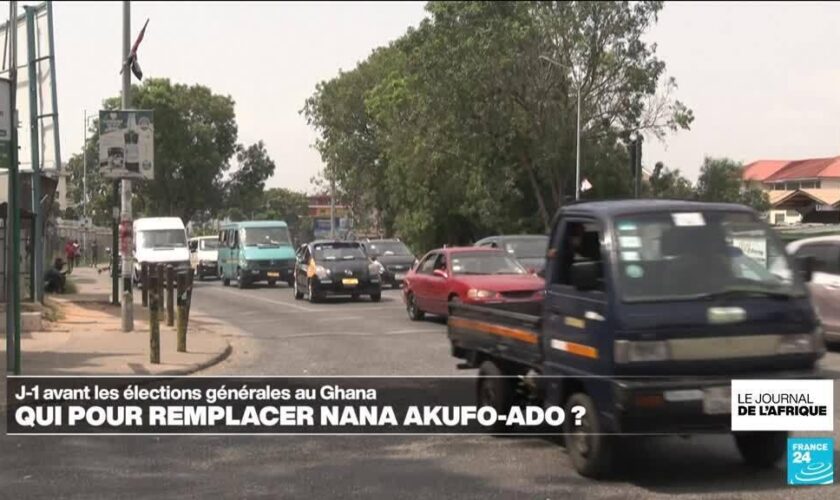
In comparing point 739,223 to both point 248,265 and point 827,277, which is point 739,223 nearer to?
point 827,277

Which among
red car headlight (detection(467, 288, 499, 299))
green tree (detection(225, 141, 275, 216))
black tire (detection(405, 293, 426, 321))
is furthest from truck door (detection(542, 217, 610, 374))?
green tree (detection(225, 141, 275, 216))

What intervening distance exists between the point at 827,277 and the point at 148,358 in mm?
9905

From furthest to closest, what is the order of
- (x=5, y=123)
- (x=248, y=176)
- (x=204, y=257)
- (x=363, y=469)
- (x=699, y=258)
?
(x=248, y=176) < (x=204, y=257) < (x=5, y=123) < (x=363, y=469) < (x=699, y=258)

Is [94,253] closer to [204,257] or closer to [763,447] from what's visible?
[204,257]

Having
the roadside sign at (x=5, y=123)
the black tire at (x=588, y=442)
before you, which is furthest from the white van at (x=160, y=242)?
the black tire at (x=588, y=442)

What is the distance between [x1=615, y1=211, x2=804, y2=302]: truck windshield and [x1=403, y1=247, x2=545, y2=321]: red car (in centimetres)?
911

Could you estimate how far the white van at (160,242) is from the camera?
113ft

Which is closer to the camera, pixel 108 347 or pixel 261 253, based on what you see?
pixel 108 347

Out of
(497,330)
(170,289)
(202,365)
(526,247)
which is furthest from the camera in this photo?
(526,247)

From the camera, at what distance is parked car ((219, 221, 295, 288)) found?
114 ft

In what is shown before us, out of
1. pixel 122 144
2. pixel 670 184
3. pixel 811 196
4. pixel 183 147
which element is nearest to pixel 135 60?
pixel 122 144

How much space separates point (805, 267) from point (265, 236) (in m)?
29.4

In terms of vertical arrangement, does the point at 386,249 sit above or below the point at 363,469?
above

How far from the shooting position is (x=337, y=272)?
84.3ft
